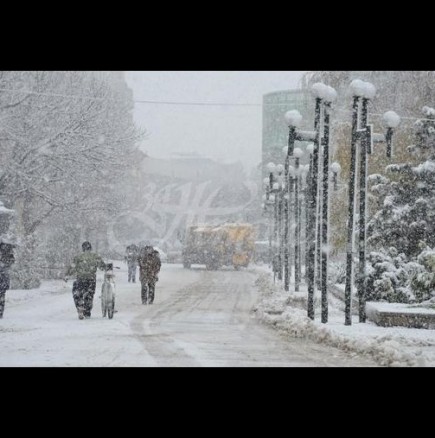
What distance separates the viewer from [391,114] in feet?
53.6

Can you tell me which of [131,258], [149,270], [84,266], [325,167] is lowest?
[131,258]

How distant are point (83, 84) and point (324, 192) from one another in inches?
846

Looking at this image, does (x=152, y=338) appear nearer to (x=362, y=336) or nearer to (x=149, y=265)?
(x=362, y=336)

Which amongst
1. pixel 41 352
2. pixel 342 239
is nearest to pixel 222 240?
pixel 342 239

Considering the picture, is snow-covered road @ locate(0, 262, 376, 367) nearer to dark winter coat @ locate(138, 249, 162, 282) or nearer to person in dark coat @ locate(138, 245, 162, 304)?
person in dark coat @ locate(138, 245, 162, 304)

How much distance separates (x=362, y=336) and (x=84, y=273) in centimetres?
665

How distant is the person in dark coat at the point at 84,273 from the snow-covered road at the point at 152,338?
0.45 m

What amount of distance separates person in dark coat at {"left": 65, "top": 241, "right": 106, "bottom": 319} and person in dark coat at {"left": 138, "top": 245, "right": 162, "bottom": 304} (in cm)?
403

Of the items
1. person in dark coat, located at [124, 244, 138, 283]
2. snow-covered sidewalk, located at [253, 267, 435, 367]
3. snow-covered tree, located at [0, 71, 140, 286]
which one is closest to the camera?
snow-covered sidewalk, located at [253, 267, 435, 367]

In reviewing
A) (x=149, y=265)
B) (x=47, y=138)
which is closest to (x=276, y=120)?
(x=47, y=138)

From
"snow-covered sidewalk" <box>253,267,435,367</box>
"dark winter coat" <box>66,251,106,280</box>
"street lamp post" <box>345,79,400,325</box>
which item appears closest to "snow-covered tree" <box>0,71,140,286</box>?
"dark winter coat" <box>66,251,106,280</box>

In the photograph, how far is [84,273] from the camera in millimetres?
17500

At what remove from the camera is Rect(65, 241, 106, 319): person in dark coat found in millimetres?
17484

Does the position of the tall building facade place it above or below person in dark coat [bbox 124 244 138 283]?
above
